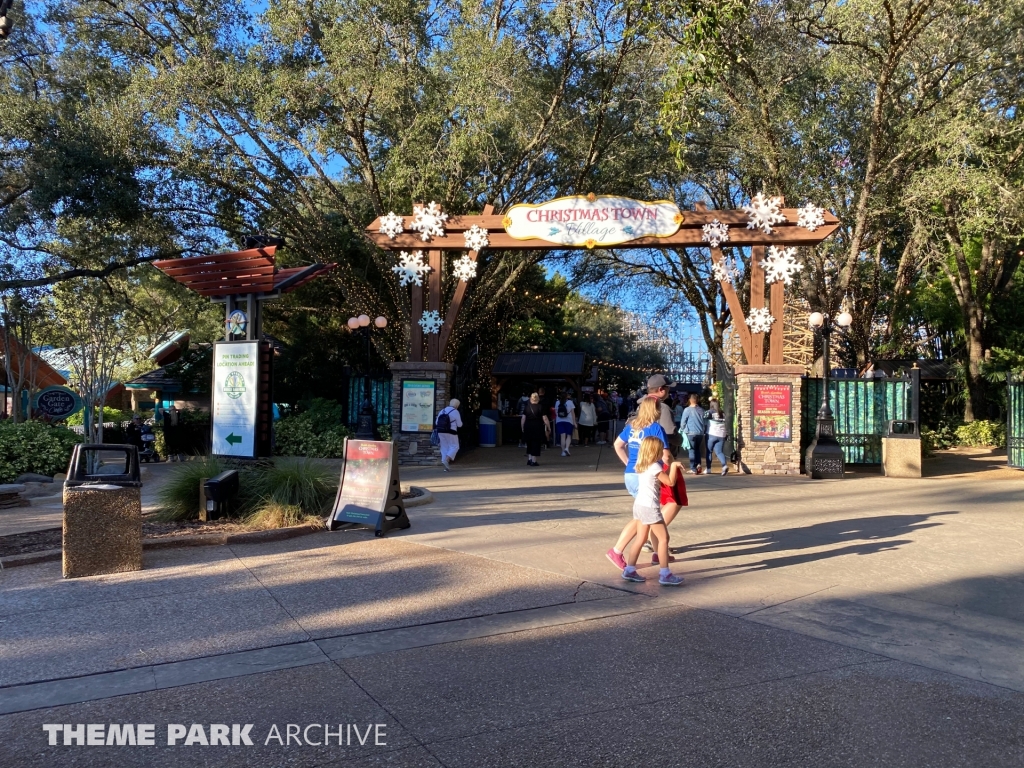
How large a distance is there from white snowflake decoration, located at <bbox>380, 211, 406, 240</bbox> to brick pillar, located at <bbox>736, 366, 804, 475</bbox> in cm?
785

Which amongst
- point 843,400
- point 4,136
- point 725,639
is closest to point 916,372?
point 843,400

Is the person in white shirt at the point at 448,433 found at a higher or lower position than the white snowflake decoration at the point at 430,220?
lower

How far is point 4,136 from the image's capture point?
17.2 meters

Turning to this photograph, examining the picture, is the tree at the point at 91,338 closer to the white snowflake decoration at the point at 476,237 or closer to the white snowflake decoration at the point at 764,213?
the white snowflake decoration at the point at 476,237

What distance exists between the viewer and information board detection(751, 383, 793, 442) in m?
16.2

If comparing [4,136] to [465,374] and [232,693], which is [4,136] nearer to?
[465,374]

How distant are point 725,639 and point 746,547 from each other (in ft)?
10.6

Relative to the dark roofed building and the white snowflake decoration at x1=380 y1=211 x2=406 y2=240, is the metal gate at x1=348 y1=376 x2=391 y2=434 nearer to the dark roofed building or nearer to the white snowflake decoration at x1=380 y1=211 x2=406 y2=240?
the white snowflake decoration at x1=380 y1=211 x2=406 y2=240

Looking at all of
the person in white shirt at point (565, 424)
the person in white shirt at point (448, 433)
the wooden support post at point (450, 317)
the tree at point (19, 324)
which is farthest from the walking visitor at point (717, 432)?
the tree at point (19, 324)

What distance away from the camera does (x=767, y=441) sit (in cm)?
1620

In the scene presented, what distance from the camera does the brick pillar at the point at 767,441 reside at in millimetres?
16078

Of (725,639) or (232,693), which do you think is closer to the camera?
(232,693)

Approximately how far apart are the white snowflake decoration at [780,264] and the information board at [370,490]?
10.3 meters

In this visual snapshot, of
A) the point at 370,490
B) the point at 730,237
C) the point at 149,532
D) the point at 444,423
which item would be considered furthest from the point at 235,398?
the point at 730,237
